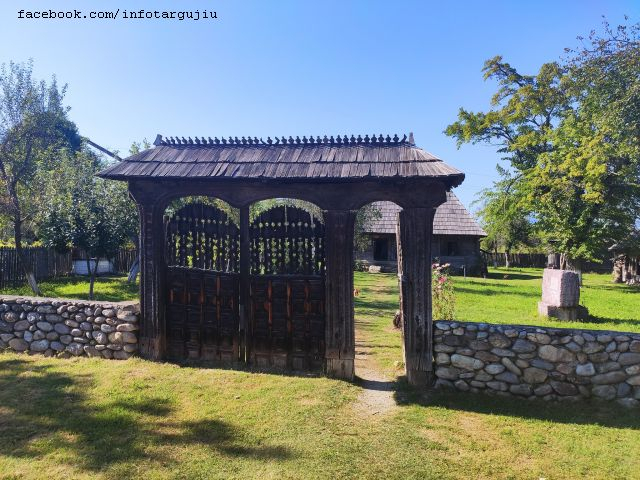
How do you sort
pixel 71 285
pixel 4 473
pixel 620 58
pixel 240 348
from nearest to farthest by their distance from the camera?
pixel 4 473 → pixel 240 348 → pixel 620 58 → pixel 71 285

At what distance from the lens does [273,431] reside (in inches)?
179

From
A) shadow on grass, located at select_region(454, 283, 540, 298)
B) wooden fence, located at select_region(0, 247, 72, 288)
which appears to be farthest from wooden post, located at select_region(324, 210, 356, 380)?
wooden fence, located at select_region(0, 247, 72, 288)

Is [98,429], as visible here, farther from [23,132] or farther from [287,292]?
[23,132]

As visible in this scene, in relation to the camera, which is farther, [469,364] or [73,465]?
[469,364]

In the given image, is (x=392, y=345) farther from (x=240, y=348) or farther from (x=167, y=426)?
(x=167, y=426)

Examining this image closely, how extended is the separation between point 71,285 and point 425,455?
53.7ft

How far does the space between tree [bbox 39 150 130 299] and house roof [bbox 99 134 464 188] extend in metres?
6.91

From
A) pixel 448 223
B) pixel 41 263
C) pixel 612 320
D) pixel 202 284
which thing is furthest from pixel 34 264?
pixel 448 223

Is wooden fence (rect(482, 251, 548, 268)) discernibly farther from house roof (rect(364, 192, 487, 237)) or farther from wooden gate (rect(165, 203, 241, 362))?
wooden gate (rect(165, 203, 241, 362))

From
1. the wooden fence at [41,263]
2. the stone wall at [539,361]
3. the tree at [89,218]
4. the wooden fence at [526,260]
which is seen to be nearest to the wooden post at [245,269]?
the stone wall at [539,361]

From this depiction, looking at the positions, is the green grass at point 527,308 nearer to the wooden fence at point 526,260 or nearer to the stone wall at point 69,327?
the stone wall at point 69,327

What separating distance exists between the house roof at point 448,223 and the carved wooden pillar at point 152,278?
19.0 m

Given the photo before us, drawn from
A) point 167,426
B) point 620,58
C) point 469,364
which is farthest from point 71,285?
point 620,58

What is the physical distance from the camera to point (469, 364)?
5.60 metres
